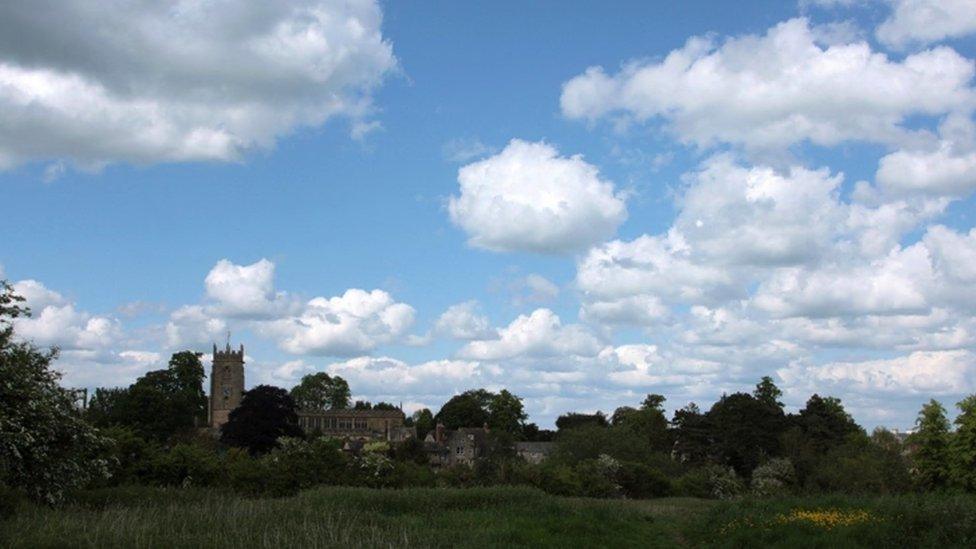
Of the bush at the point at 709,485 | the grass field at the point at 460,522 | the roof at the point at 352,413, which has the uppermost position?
the roof at the point at 352,413

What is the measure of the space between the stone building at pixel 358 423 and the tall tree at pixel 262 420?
59.8 m

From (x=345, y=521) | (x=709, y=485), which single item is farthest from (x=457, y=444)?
(x=345, y=521)

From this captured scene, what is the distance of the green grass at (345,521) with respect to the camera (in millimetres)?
18203

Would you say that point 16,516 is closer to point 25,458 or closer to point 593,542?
point 25,458

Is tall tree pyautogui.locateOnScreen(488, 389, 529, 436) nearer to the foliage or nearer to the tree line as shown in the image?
the tree line

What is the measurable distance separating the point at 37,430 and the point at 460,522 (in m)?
11.7

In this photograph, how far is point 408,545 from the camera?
1864 centimetres

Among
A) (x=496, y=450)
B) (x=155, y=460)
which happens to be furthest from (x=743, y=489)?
(x=155, y=460)

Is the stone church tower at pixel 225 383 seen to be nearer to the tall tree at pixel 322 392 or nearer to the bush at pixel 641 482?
the tall tree at pixel 322 392

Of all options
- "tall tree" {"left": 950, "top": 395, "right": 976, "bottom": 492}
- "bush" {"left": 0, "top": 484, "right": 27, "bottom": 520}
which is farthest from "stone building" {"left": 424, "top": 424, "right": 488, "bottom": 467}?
"bush" {"left": 0, "top": 484, "right": 27, "bottom": 520}

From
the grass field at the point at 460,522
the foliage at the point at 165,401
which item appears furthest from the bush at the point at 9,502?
the foliage at the point at 165,401

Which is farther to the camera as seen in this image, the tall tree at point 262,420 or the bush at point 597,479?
the tall tree at point 262,420

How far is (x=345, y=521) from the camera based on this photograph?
2311 cm

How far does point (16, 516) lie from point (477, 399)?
123376mm
